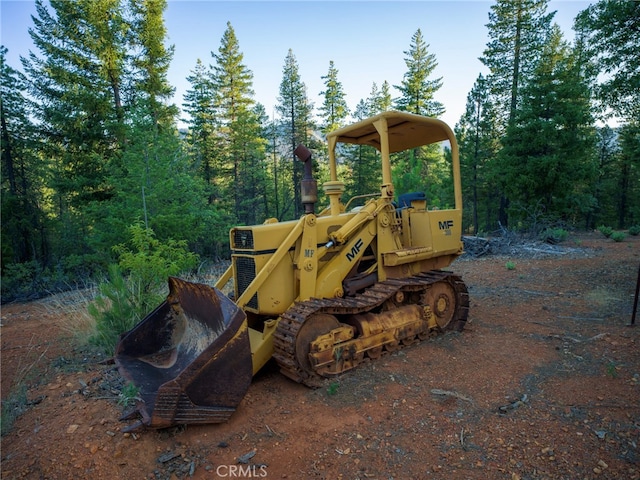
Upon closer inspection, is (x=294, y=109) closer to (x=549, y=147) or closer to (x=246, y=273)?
(x=549, y=147)

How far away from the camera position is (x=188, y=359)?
389 cm

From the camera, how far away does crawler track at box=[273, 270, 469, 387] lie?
373 centimetres

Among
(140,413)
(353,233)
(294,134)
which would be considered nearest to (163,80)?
(294,134)

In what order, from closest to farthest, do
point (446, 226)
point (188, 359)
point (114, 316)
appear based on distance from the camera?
point (188, 359)
point (114, 316)
point (446, 226)

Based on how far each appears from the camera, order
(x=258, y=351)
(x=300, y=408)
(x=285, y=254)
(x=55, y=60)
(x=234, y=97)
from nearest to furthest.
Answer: (x=300, y=408), (x=258, y=351), (x=285, y=254), (x=55, y=60), (x=234, y=97)

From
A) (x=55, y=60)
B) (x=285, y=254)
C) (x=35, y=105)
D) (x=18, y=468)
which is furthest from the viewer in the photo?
(x=35, y=105)

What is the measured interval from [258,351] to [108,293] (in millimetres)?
2891

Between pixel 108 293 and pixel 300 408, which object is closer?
pixel 300 408

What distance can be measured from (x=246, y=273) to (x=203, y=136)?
2311 cm

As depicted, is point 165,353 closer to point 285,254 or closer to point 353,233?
point 285,254

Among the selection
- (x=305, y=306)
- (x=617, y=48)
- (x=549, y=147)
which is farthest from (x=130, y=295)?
(x=549, y=147)

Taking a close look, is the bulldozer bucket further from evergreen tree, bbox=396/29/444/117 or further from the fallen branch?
evergreen tree, bbox=396/29/444/117

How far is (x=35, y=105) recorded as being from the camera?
15.4 m

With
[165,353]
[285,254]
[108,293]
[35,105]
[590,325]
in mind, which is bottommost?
[590,325]
